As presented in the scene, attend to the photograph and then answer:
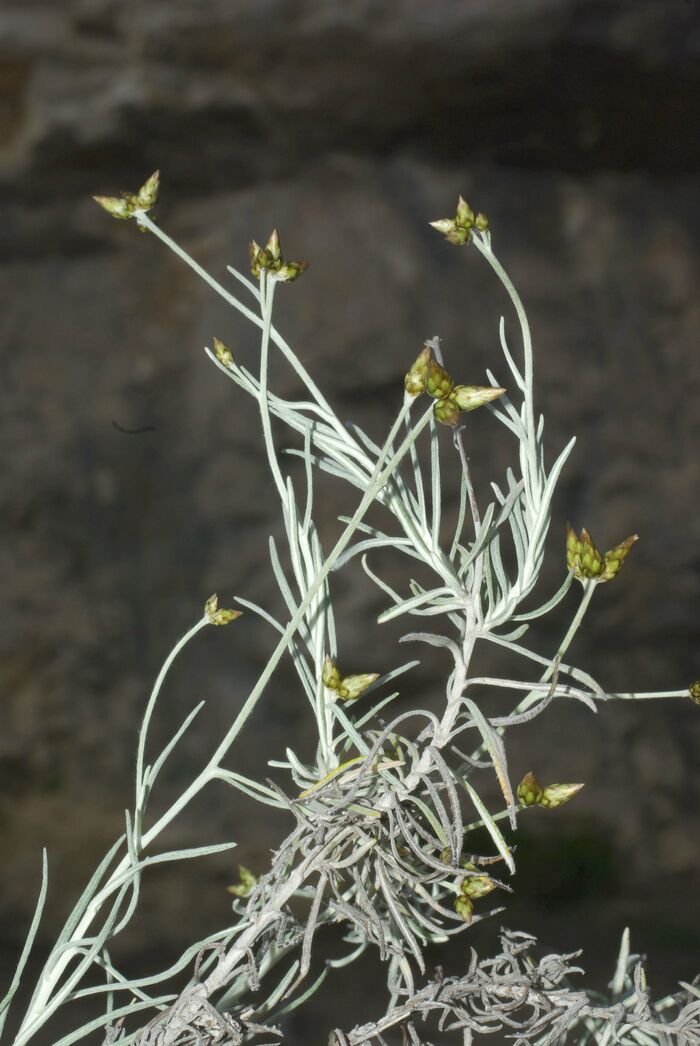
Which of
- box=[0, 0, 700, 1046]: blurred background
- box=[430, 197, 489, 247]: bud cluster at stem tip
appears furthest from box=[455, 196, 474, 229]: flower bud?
box=[0, 0, 700, 1046]: blurred background

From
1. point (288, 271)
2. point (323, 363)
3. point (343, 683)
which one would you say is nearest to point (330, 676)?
point (343, 683)

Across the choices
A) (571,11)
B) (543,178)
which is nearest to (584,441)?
(543,178)

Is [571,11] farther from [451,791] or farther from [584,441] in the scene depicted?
[451,791]

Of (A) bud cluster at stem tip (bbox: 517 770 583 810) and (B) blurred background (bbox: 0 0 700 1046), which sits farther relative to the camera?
(B) blurred background (bbox: 0 0 700 1046)

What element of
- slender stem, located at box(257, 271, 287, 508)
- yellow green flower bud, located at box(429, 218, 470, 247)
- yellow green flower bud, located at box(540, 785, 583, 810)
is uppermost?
yellow green flower bud, located at box(429, 218, 470, 247)

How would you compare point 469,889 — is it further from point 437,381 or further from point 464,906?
point 437,381

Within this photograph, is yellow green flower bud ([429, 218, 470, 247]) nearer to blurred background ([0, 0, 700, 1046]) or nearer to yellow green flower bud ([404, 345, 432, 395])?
yellow green flower bud ([404, 345, 432, 395])

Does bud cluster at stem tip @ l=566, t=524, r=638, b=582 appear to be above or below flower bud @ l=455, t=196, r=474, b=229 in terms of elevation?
below

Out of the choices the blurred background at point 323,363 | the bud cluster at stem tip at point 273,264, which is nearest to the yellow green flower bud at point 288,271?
the bud cluster at stem tip at point 273,264
